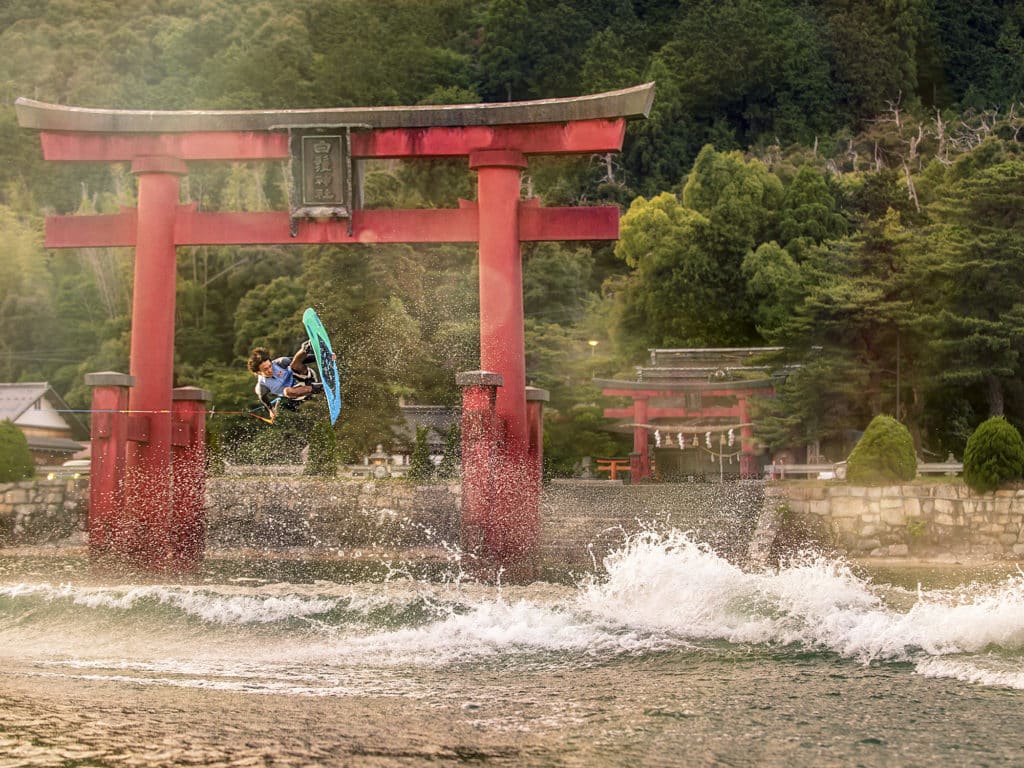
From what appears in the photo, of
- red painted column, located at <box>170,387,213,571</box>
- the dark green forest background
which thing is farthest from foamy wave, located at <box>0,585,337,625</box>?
the dark green forest background

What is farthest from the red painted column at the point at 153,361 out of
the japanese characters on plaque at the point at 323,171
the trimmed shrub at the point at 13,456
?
the trimmed shrub at the point at 13,456

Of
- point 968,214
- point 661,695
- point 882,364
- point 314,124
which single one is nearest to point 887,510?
point 882,364

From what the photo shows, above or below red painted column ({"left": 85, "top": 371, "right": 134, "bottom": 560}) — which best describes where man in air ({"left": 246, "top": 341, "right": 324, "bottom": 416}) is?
above

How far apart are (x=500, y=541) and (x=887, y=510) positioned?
884cm

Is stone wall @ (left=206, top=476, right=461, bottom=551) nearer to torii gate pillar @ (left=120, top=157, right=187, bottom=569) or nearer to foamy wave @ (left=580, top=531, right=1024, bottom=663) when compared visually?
torii gate pillar @ (left=120, top=157, right=187, bottom=569)

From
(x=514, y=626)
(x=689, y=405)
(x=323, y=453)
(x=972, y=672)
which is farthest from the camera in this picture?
(x=689, y=405)

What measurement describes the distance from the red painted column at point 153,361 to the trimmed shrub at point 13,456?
690 cm

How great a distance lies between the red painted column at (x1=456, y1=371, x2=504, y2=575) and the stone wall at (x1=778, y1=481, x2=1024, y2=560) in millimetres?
7855

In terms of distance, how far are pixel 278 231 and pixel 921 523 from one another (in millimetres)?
11730

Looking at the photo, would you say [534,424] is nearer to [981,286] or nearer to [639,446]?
[981,286]

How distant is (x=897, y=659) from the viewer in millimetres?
11234

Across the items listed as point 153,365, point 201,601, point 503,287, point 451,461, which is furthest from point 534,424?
point 451,461

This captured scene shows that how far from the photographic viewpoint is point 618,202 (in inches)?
2542

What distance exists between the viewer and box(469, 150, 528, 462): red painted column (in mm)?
18344
